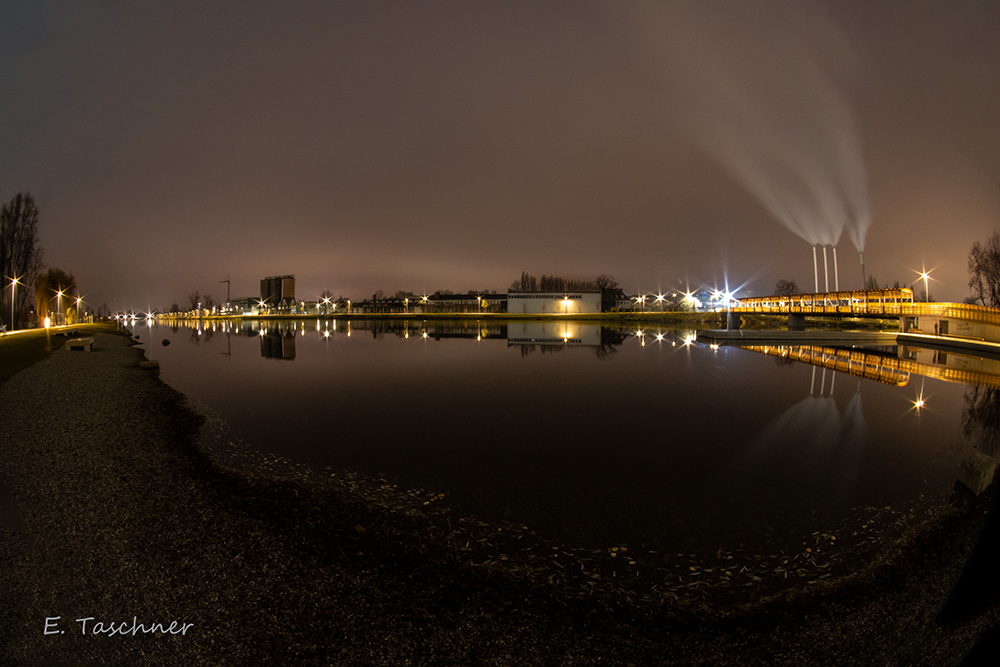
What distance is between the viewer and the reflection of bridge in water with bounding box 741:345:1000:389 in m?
23.4

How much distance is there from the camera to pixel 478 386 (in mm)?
21094

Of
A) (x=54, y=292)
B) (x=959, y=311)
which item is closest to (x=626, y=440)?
(x=959, y=311)

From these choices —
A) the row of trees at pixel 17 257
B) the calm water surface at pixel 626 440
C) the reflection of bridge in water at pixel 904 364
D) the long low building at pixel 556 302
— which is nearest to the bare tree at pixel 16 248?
the row of trees at pixel 17 257

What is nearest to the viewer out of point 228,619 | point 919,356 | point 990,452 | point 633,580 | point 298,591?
point 228,619

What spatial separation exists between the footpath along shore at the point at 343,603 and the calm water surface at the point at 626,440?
5.55ft

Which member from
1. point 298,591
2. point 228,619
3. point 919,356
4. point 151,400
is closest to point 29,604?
point 228,619

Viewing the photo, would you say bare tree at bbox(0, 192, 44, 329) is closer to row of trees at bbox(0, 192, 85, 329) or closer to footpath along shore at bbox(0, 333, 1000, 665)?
row of trees at bbox(0, 192, 85, 329)

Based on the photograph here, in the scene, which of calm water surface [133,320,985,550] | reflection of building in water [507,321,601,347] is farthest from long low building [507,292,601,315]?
calm water surface [133,320,985,550]

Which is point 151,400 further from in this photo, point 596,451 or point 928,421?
point 928,421

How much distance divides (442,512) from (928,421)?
16.0 m

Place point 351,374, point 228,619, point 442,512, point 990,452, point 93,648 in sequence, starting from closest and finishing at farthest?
point 93,648 < point 228,619 < point 442,512 < point 990,452 < point 351,374

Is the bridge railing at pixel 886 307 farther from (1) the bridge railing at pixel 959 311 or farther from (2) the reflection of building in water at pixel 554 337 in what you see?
(2) the reflection of building in water at pixel 554 337

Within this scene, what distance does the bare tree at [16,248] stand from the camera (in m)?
53.6
